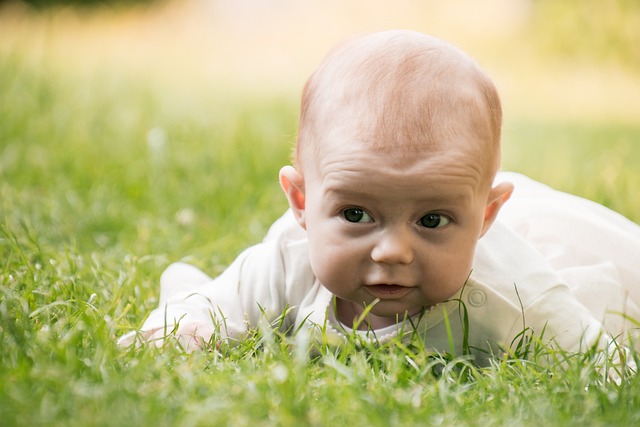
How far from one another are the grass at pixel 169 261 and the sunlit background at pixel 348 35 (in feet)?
6.29

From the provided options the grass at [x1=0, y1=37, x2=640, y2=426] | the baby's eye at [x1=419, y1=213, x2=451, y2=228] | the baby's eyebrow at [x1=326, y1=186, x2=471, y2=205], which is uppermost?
the baby's eyebrow at [x1=326, y1=186, x2=471, y2=205]

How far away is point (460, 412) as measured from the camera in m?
2.21

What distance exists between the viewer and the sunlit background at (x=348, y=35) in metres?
9.48

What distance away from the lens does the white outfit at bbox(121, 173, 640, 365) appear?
286cm

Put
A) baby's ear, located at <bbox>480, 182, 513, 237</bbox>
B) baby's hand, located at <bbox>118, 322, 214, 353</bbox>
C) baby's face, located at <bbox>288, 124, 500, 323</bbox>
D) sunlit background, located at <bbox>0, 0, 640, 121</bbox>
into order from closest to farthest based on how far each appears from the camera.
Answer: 1. baby's face, located at <bbox>288, 124, 500, 323</bbox>
2. baby's hand, located at <bbox>118, 322, 214, 353</bbox>
3. baby's ear, located at <bbox>480, 182, 513, 237</bbox>
4. sunlit background, located at <bbox>0, 0, 640, 121</bbox>

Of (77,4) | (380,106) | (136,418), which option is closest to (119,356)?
(136,418)

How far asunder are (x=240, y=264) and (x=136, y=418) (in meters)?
1.26

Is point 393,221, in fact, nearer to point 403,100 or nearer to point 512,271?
point 403,100

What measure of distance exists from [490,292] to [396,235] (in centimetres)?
45

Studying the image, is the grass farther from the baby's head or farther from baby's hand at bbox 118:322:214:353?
the baby's head

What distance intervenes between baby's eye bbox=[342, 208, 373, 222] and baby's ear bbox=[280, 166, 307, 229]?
0.25 m

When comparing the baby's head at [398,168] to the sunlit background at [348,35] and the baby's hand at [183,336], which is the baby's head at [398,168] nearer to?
the baby's hand at [183,336]

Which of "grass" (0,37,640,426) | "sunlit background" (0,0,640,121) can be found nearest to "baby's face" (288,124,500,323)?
"grass" (0,37,640,426)

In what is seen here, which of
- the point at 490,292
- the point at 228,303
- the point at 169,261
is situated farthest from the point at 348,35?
the point at 490,292
